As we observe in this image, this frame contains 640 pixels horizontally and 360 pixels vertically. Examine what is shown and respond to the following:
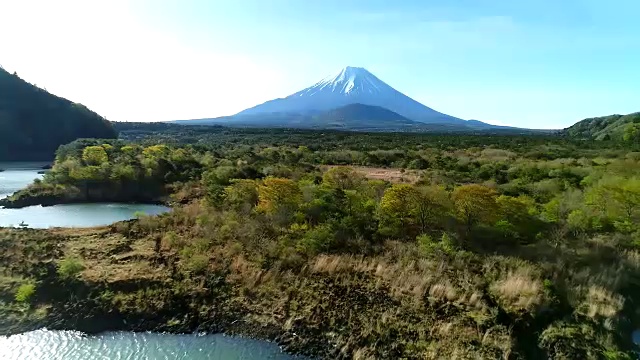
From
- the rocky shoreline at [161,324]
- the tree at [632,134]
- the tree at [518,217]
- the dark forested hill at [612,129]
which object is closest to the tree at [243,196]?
the rocky shoreline at [161,324]

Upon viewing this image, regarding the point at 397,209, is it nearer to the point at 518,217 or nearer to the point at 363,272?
the point at 363,272

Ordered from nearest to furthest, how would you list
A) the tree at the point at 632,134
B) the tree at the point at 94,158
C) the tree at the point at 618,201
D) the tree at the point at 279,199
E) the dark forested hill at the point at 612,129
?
the tree at the point at 618,201, the tree at the point at 279,199, the tree at the point at 94,158, the tree at the point at 632,134, the dark forested hill at the point at 612,129

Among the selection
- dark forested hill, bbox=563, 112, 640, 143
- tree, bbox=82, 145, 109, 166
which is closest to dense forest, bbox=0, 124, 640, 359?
tree, bbox=82, 145, 109, 166

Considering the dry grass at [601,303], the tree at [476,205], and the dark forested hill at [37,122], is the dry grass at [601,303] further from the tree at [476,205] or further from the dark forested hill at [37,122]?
the dark forested hill at [37,122]

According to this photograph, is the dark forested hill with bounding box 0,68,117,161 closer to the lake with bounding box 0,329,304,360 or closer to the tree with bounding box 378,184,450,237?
the lake with bounding box 0,329,304,360

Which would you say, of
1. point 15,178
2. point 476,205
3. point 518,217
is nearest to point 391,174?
point 518,217

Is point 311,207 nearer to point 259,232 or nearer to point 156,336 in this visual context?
point 259,232
